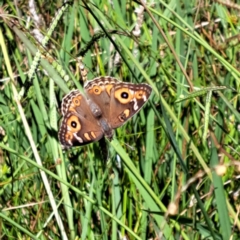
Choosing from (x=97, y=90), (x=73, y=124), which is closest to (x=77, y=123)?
(x=73, y=124)

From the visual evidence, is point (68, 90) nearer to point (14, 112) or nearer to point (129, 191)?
point (129, 191)

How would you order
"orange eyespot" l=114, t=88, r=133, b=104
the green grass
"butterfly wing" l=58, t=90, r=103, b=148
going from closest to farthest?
1. the green grass
2. "butterfly wing" l=58, t=90, r=103, b=148
3. "orange eyespot" l=114, t=88, r=133, b=104

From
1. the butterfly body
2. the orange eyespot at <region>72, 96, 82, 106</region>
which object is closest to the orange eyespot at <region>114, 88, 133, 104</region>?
the butterfly body

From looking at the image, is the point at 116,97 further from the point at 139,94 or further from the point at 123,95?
the point at 139,94

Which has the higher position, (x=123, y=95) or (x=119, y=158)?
(x=123, y=95)

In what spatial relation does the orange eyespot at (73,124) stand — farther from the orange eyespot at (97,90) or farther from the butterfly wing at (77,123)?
the orange eyespot at (97,90)

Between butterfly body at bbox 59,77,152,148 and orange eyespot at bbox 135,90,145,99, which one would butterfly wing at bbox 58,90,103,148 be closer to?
butterfly body at bbox 59,77,152,148

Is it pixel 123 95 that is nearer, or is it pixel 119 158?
pixel 119 158

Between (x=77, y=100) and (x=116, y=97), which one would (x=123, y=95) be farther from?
(x=77, y=100)

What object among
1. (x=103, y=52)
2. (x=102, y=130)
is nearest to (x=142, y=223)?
(x=102, y=130)
